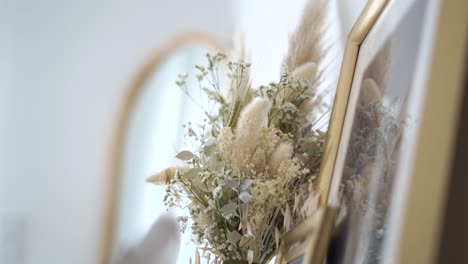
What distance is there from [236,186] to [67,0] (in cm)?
86

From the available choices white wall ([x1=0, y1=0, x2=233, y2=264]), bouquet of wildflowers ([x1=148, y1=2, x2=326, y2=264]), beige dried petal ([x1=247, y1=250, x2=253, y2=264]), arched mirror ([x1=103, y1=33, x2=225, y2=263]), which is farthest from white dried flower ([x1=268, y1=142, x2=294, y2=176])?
white wall ([x1=0, y1=0, x2=233, y2=264])

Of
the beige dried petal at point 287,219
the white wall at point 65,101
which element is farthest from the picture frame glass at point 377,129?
the white wall at point 65,101

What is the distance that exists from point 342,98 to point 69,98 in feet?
2.75

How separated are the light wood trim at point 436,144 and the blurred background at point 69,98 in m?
0.92

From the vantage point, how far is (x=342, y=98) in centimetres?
83

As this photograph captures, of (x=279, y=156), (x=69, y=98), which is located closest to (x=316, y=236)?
(x=279, y=156)

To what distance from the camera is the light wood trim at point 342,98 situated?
2.56ft

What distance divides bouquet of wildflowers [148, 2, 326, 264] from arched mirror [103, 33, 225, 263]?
1.28 ft

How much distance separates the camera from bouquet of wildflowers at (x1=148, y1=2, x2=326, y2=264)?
86 cm

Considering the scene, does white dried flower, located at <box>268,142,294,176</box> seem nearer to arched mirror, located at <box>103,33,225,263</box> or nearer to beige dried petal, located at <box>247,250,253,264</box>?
beige dried petal, located at <box>247,250,253,264</box>

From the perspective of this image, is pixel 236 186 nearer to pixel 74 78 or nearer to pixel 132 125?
pixel 132 125

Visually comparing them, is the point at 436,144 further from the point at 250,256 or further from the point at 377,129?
the point at 250,256

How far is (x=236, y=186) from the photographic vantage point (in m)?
0.86

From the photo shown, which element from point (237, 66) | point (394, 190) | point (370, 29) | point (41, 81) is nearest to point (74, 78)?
point (41, 81)
